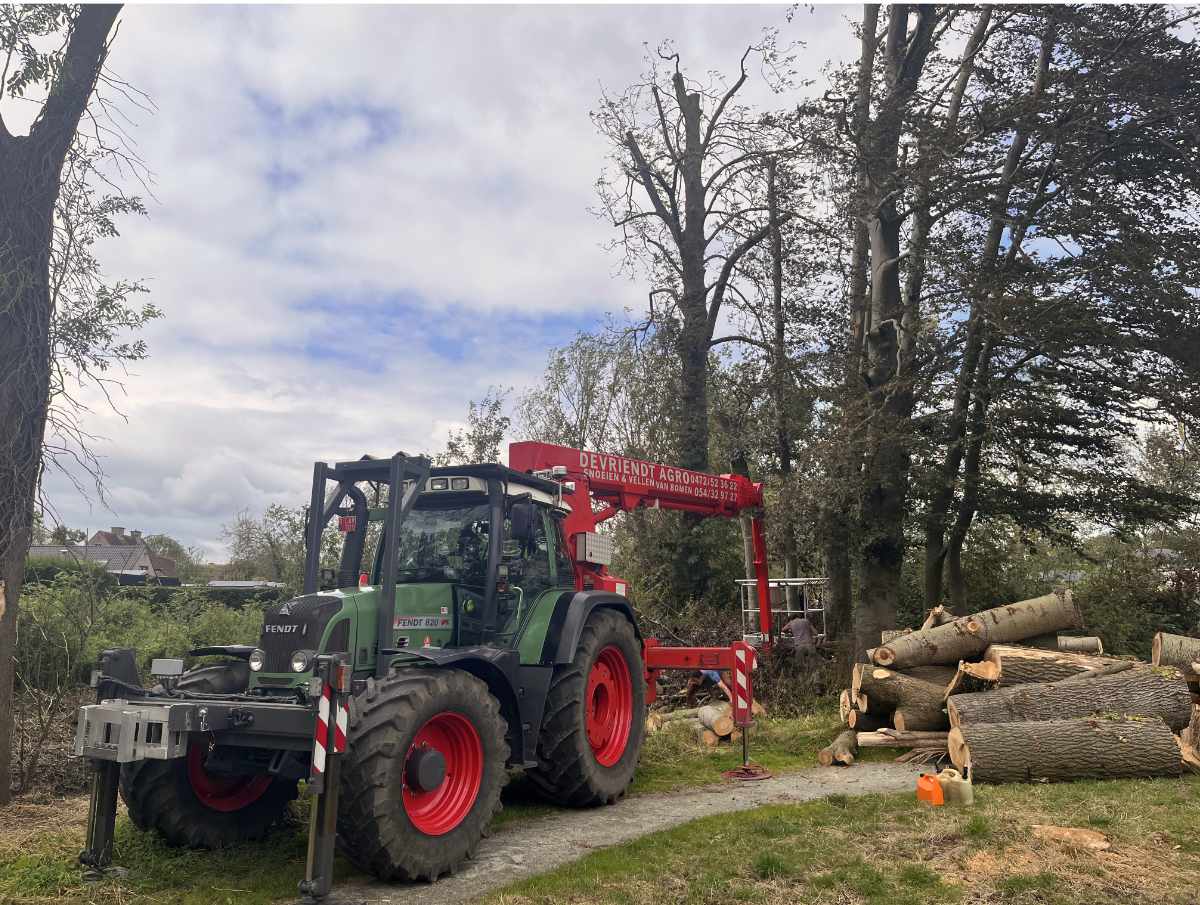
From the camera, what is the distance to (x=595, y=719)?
27.0ft

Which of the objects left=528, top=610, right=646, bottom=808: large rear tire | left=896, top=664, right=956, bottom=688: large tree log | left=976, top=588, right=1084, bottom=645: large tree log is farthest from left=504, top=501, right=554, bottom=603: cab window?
left=976, top=588, right=1084, bottom=645: large tree log

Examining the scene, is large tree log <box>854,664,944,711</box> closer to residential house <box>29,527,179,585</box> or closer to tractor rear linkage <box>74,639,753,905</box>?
tractor rear linkage <box>74,639,753,905</box>

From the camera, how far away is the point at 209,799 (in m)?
6.33

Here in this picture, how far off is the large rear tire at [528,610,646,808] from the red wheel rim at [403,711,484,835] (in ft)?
3.95

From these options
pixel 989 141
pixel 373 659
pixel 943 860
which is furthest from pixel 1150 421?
pixel 373 659

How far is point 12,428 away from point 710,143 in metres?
16.7

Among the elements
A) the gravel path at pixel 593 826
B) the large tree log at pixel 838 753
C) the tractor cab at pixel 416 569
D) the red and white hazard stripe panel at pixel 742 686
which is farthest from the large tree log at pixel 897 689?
the tractor cab at pixel 416 569

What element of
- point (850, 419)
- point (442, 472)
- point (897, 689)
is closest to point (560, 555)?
point (442, 472)

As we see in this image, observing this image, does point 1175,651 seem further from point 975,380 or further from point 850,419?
point 850,419

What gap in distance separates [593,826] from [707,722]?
13.8 ft

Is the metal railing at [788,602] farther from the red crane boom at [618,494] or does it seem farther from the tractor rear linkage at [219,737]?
the tractor rear linkage at [219,737]

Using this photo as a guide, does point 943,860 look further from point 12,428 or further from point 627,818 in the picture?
point 12,428

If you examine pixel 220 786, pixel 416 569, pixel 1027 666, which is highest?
pixel 416 569

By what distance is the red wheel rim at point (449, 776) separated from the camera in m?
5.80
